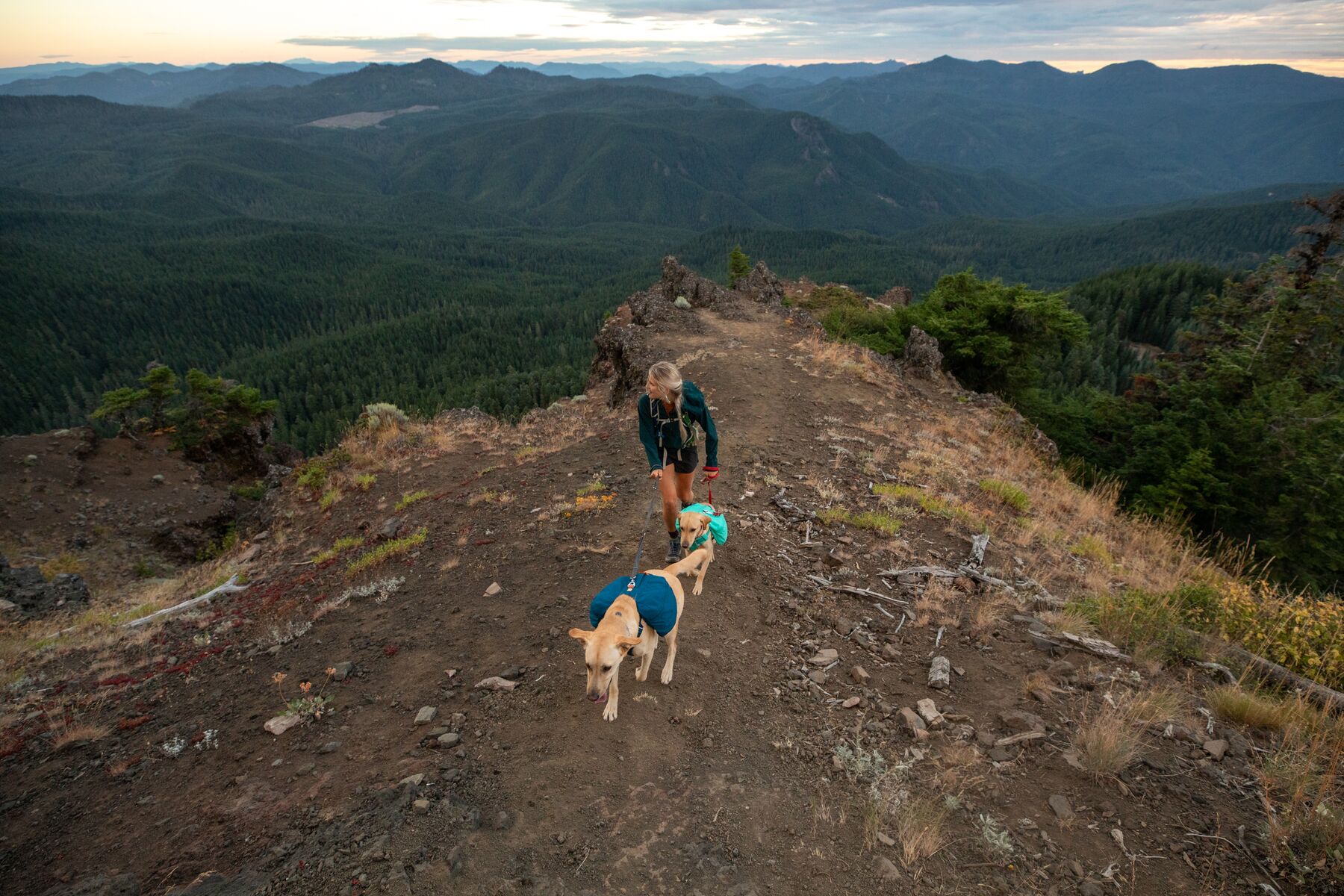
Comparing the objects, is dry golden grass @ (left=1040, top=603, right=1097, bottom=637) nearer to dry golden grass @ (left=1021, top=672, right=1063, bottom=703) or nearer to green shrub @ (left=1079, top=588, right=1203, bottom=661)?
green shrub @ (left=1079, top=588, right=1203, bottom=661)

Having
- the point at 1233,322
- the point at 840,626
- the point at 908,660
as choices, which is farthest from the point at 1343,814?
the point at 1233,322

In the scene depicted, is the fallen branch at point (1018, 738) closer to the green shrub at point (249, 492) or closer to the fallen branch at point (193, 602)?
the fallen branch at point (193, 602)

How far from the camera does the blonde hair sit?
7430mm

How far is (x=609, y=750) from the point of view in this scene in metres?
5.58

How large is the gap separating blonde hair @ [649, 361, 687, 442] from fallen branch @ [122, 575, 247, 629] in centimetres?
1112

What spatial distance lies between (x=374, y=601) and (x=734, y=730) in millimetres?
6509

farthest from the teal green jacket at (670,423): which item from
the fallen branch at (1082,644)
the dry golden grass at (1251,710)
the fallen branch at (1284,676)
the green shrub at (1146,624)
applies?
the fallen branch at (1284,676)

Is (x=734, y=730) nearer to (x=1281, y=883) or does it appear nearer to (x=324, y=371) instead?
(x=1281, y=883)

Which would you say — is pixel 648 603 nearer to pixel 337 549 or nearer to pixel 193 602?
pixel 337 549

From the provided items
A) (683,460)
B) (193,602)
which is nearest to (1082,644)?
(683,460)

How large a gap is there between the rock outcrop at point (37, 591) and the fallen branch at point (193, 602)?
4.53m

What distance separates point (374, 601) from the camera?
9531 mm

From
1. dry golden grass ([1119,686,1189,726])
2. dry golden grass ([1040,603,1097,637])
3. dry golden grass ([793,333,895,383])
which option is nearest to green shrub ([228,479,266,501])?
dry golden grass ([793,333,895,383])

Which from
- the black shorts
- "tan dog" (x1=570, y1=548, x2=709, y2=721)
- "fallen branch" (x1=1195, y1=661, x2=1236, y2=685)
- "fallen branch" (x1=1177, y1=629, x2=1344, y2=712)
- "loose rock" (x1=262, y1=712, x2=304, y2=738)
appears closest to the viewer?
"tan dog" (x1=570, y1=548, x2=709, y2=721)
